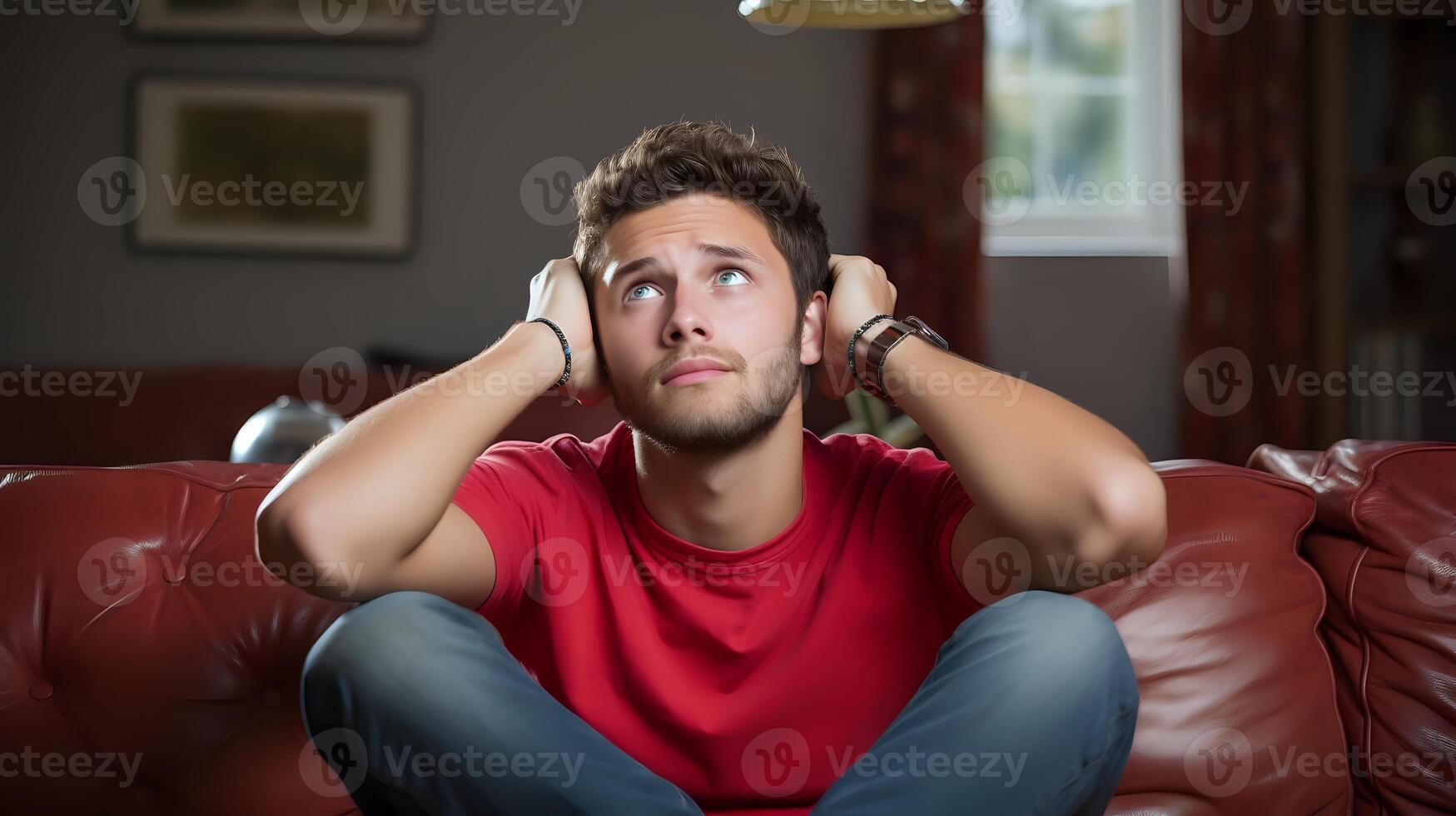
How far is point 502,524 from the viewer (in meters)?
1.23

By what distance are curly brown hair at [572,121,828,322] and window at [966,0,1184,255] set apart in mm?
2641

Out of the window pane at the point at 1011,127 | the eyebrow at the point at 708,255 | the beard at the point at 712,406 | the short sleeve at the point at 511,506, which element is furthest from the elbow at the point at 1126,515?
the window pane at the point at 1011,127

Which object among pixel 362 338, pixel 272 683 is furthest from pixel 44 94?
pixel 272 683

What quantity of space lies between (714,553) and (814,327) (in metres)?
0.34

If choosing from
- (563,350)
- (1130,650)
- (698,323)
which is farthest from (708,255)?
(1130,650)

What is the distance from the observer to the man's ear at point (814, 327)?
1.43 meters

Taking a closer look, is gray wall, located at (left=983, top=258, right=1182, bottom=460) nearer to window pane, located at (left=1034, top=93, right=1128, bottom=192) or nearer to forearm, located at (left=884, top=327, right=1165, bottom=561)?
window pane, located at (left=1034, top=93, right=1128, bottom=192)

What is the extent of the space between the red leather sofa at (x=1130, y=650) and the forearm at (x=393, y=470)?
240 millimetres

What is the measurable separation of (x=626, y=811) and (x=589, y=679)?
0.27m

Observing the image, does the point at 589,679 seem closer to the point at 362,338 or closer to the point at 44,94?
the point at 362,338

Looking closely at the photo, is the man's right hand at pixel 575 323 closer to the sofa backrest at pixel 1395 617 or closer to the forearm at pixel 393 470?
the forearm at pixel 393 470

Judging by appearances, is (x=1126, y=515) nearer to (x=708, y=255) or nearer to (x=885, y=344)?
(x=885, y=344)

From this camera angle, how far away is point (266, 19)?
3.65m

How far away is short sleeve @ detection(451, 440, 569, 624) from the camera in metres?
1.22
